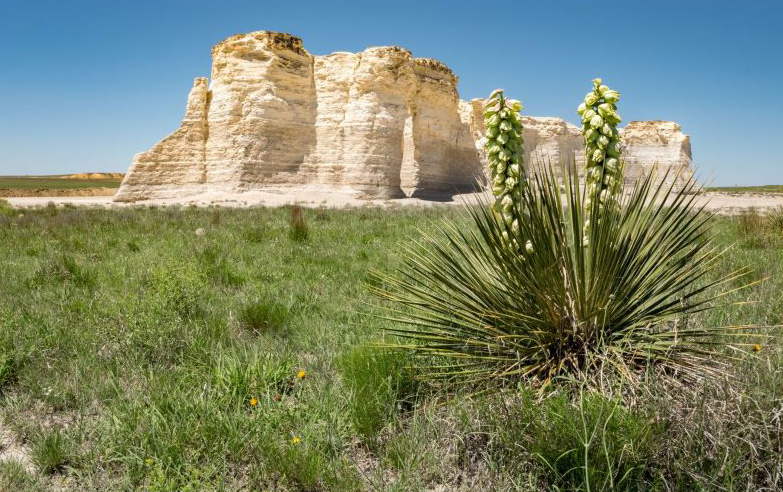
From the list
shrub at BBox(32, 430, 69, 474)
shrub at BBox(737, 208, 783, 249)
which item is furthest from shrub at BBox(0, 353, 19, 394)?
shrub at BBox(737, 208, 783, 249)

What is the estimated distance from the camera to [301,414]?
266 cm

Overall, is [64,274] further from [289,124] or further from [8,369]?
[289,124]

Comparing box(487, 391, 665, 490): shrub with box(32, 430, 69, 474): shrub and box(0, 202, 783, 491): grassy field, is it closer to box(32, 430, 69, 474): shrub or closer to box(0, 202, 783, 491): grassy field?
box(0, 202, 783, 491): grassy field

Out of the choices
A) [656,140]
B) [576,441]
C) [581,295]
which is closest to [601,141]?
[581,295]

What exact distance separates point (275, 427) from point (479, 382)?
108 centimetres

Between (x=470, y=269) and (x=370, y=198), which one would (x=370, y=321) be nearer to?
(x=470, y=269)

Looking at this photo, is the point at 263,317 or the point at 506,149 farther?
the point at 263,317

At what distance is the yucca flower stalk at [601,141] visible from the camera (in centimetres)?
230

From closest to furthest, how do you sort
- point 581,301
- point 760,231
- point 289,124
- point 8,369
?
point 581,301
point 8,369
point 760,231
point 289,124

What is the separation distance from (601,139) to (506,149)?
430mm

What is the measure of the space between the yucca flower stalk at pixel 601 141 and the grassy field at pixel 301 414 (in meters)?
0.92

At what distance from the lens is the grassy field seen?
1987mm

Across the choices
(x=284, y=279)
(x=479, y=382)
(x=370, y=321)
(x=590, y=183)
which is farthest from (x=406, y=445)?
(x=284, y=279)

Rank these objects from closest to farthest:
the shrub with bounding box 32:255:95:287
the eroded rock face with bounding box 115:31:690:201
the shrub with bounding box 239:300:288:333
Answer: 1. the shrub with bounding box 239:300:288:333
2. the shrub with bounding box 32:255:95:287
3. the eroded rock face with bounding box 115:31:690:201
